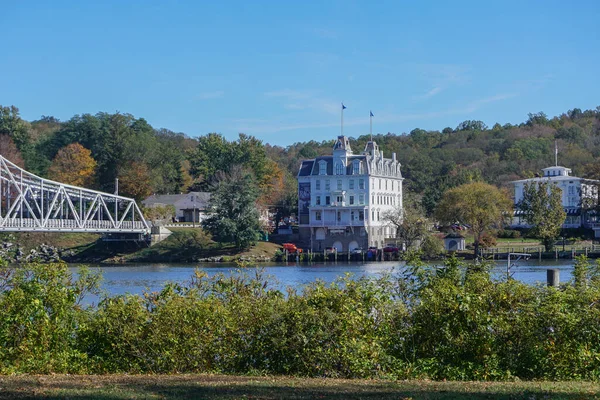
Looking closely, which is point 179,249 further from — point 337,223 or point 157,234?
point 337,223

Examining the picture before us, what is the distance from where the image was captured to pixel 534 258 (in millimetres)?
72750

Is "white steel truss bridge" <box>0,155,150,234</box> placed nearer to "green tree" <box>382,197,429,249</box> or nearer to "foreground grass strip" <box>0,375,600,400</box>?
"green tree" <box>382,197,429,249</box>

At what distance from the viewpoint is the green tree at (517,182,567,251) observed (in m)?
76.9

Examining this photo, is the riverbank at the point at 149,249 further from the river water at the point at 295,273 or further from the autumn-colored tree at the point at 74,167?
the autumn-colored tree at the point at 74,167

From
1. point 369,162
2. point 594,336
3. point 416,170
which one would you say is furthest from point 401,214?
point 594,336

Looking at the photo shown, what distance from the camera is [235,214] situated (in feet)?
267

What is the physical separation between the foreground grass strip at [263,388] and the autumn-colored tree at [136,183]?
8270 cm

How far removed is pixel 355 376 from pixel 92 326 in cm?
528

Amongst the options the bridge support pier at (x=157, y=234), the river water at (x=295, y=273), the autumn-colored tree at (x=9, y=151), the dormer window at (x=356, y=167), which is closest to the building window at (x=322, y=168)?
the dormer window at (x=356, y=167)

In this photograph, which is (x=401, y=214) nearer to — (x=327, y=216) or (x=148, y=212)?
(x=327, y=216)

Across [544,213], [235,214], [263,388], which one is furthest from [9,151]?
[263,388]

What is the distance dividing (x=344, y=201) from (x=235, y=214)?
1362cm

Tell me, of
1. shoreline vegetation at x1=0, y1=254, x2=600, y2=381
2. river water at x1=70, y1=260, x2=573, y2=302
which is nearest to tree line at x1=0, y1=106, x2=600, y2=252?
river water at x1=70, y1=260, x2=573, y2=302

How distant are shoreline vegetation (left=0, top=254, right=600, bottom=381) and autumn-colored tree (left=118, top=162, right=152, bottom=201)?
80.1m
